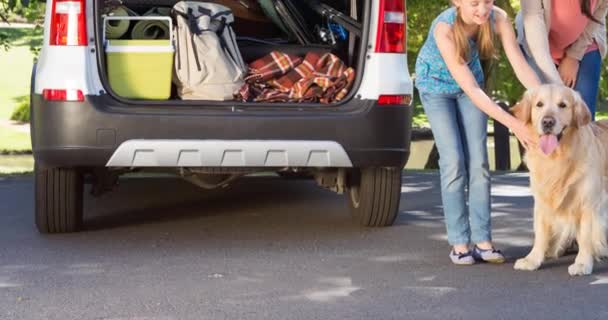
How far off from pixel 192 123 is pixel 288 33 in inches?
66.5

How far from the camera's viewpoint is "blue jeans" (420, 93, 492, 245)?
259 inches

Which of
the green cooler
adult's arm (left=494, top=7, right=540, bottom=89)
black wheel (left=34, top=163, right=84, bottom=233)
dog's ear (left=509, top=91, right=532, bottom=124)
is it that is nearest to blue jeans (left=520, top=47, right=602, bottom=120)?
adult's arm (left=494, top=7, right=540, bottom=89)

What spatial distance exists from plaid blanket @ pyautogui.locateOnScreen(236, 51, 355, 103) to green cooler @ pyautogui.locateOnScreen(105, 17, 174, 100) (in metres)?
0.48

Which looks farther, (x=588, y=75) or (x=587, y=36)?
(x=588, y=75)

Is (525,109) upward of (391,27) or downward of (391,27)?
downward

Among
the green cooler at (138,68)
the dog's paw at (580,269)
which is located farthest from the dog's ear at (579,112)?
the green cooler at (138,68)

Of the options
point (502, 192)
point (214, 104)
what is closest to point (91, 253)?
point (214, 104)

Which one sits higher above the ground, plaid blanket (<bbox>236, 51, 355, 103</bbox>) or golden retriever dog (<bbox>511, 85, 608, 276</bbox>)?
plaid blanket (<bbox>236, 51, 355, 103</bbox>)

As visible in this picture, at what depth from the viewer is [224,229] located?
8.05 meters

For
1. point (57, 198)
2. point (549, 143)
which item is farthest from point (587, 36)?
point (57, 198)

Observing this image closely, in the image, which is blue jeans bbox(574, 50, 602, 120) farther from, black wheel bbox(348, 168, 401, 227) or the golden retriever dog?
black wheel bbox(348, 168, 401, 227)

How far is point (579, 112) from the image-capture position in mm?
6207

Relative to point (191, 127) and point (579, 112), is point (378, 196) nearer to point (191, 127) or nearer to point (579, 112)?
point (191, 127)

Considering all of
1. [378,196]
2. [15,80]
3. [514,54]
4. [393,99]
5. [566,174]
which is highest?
[514,54]
